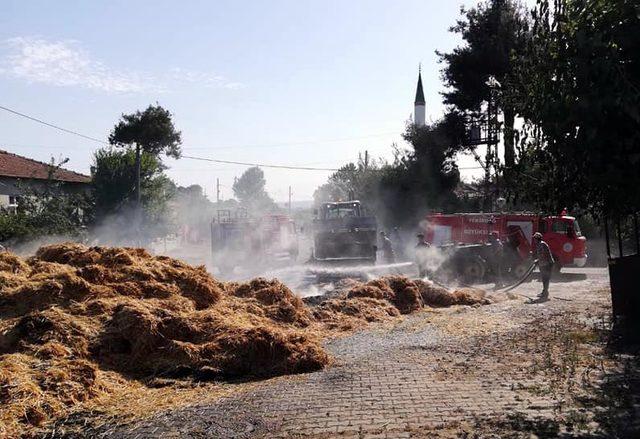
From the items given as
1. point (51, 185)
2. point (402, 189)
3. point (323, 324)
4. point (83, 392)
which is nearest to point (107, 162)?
point (51, 185)

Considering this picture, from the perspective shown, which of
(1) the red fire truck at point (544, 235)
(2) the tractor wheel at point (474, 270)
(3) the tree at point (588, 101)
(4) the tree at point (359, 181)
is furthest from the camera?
(4) the tree at point (359, 181)

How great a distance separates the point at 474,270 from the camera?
19.0 m

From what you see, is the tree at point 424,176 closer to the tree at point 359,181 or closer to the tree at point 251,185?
the tree at point 359,181

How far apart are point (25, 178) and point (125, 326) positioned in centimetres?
2204

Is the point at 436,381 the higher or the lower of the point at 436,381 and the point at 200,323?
the lower

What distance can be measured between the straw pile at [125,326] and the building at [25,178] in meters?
14.2

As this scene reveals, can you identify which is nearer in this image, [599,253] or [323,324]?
[323,324]

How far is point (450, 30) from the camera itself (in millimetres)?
35750

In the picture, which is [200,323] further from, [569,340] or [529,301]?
[529,301]

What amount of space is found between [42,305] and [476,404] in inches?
261

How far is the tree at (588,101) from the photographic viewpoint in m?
4.87

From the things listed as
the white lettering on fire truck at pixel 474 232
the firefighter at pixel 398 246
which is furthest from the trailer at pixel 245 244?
the firefighter at pixel 398 246

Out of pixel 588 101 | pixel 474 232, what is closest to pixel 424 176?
pixel 474 232

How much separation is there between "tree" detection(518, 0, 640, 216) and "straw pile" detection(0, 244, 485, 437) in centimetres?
427
